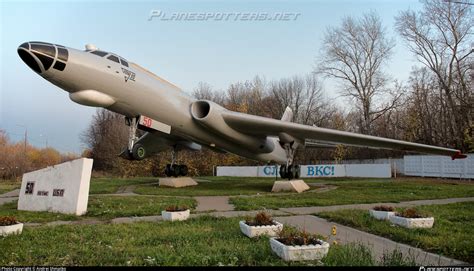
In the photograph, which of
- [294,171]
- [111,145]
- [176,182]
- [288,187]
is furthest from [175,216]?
[111,145]

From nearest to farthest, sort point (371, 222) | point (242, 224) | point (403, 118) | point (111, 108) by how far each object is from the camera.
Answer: point (242, 224) → point (371, 222) → point (111, 108) → point (403, 118)

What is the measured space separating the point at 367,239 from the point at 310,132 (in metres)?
9.95

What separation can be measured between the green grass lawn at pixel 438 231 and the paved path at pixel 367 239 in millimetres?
213

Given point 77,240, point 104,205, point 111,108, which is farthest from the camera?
point 111,108

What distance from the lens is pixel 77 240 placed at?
5.61 m

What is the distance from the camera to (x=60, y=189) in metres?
9.50

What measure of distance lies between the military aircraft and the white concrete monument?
8.51 ft

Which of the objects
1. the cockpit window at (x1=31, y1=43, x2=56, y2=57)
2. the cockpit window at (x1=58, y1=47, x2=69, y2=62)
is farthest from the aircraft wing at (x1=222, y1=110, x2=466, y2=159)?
the cockpit window at (x1=31, y1=43, x2=56, y2=57)

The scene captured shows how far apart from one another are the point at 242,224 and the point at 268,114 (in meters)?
43.1

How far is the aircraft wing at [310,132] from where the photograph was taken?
14.8 metres

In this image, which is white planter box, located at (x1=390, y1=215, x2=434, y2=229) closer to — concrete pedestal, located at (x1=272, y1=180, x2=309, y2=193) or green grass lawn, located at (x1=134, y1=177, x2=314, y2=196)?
green grass lawn, located at (x1=134, y1=177, x2=314, y2=196)

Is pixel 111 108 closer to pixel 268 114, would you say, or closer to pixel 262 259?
pixel 262 259

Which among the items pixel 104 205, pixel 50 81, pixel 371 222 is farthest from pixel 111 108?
pixel 371 222

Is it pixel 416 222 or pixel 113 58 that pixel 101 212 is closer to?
pixel 113 58
